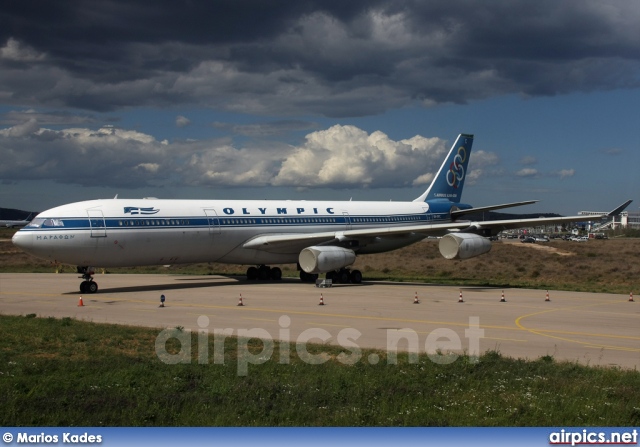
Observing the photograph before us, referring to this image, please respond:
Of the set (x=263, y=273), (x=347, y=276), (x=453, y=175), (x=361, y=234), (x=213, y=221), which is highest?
(x=453, y=175)

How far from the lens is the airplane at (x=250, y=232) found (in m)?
30.3

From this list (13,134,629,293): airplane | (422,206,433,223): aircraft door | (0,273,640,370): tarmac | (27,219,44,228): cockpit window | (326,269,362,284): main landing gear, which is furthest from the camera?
(422,206,433,223): aircraft door

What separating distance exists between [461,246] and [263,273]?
11719mm

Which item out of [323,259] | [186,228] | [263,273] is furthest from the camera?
[263,273]

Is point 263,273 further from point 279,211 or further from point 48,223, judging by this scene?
point 48,223

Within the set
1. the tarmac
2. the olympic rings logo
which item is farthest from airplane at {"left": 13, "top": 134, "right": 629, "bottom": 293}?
the tarmac

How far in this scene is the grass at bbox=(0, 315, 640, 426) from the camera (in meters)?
10.0

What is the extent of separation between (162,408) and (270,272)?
30.3m

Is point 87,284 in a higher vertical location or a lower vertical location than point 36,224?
lower

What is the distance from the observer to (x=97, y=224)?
30609 mm

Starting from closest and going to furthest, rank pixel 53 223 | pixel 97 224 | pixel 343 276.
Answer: pixel 53 223
pixel 97 224
pixel 343 276

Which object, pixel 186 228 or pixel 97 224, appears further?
pixel 186 228

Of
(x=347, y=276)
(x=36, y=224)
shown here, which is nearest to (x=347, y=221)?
(x=347, y=276)

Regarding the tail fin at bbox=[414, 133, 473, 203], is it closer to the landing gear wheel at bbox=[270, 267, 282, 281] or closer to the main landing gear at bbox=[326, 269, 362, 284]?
the main landing gear at bbox=[326, 269, 362, 284]
